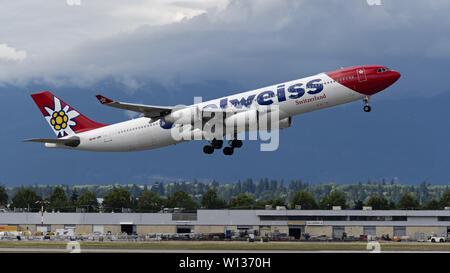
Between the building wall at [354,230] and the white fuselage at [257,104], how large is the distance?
7058cm

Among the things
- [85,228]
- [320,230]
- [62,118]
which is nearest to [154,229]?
[85,228]

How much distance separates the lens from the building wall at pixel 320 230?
435 ft

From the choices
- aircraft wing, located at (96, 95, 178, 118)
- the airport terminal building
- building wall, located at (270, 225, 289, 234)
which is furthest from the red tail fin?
building wall, located at (270, 225, 289, 234)

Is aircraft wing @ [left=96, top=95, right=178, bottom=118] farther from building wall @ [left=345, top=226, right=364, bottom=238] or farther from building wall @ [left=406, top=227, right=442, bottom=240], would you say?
building wall @ [left=406, top=227, right=442, bottom=240]

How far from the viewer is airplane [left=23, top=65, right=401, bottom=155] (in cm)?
6059

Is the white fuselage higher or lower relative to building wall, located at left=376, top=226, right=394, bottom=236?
higher

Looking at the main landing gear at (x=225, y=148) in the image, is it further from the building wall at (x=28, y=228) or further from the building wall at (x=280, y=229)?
the building wall at (x=28, y=228)

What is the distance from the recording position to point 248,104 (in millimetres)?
62344

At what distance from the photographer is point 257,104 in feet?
203

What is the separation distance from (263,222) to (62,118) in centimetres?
6496
